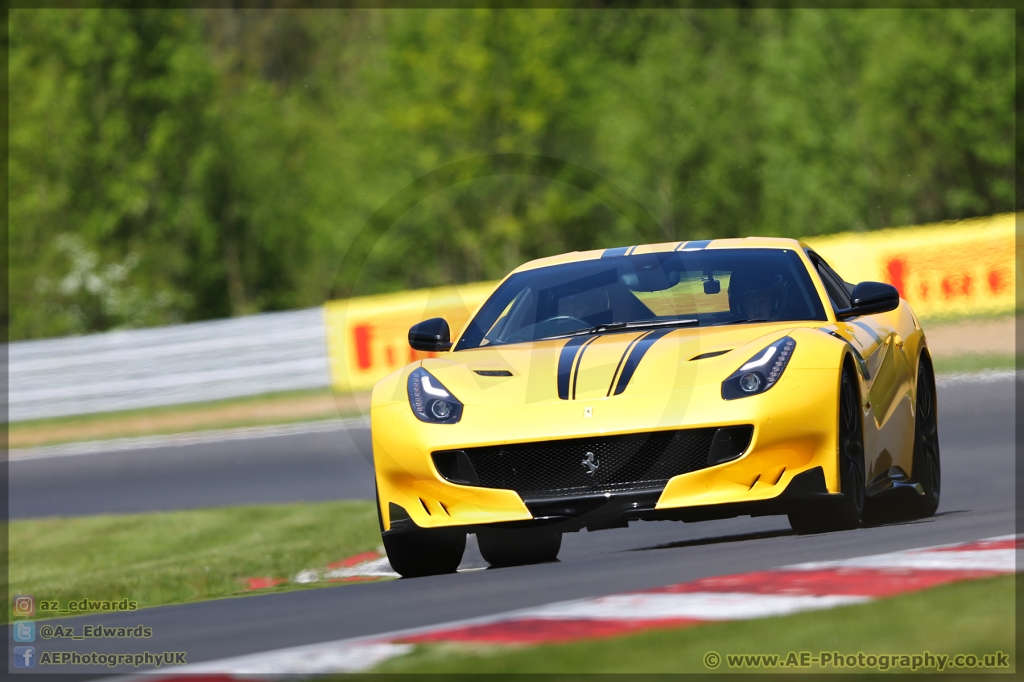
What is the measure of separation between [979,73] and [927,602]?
92.9 ft

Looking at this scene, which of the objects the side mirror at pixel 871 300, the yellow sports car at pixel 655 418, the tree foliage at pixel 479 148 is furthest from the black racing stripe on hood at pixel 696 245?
the tree foliage at pixel 479 148

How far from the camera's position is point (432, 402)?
5.71 m

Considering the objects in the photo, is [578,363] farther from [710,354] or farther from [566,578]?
[566,578]

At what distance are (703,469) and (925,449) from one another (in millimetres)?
2024

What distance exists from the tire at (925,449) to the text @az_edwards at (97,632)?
3589 millimetres

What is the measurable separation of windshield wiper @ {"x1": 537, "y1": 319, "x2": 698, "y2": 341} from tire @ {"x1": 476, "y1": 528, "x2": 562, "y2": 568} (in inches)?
A: 43.7

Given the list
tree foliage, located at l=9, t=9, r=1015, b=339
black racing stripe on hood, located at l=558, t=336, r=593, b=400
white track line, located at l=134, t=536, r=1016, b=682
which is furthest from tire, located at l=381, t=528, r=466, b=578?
tree foliage, located at l=9, t=9, r=1015, b=339

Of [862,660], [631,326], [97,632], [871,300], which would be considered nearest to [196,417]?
[631,326]

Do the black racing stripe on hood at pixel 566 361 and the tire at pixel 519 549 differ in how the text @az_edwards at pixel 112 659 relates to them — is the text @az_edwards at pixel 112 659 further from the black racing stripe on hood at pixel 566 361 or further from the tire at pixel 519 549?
the tire at pixel 519 549

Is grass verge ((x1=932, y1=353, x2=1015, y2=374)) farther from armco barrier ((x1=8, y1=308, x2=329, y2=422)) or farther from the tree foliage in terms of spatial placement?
the tree foliage

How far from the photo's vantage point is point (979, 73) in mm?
30109

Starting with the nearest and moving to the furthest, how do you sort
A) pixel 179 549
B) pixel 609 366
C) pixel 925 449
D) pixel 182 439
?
pixel 609 366, pixel 925 449, pixel 179 549, pixel 182 439

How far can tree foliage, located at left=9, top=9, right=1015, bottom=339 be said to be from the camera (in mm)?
31828

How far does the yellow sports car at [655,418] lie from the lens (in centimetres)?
536
